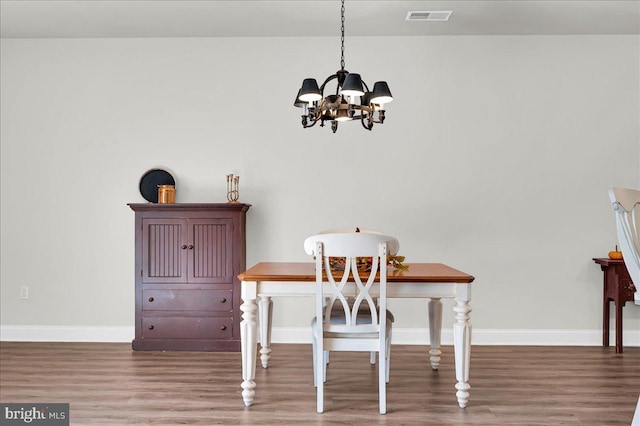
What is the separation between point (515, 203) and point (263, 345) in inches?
91.9

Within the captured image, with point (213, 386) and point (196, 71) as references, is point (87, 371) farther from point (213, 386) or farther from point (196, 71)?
point (196, 71)

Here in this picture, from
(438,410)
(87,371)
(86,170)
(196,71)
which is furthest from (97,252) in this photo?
(438,410)

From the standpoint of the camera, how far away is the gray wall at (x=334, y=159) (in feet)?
14.8

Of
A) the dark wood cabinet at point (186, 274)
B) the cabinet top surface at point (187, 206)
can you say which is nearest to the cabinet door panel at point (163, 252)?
the dark wood cabinet at point (186, 274)

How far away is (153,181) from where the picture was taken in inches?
179

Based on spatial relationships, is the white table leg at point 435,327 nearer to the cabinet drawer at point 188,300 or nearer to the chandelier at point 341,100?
the chandelier at point 341,100

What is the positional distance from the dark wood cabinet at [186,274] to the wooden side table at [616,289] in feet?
9.25

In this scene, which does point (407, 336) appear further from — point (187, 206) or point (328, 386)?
A: point (187, 206)

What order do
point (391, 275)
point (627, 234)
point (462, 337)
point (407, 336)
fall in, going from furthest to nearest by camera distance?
point (407, 336), point (391, 275), point (462, 337), point (627, 234)

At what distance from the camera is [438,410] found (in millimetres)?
2852

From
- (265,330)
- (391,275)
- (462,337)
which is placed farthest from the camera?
(265,330)

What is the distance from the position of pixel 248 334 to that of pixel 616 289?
2889 millimetres

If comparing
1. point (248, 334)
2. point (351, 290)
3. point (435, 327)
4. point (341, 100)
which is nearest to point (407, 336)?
point (435, 327)

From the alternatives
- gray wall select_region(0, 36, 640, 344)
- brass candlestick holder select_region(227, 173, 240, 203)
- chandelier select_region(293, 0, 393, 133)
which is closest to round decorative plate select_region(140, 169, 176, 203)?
gray wall select_region(0, 36, 640, 344)
